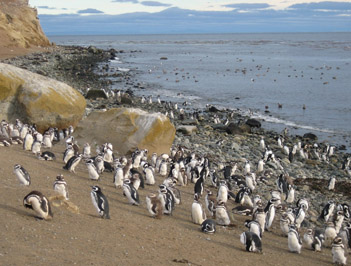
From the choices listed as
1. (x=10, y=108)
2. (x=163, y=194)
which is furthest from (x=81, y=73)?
(x=163, y=194)

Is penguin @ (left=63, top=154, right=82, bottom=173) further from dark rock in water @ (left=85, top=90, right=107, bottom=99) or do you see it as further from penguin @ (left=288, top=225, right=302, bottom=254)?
dark rock in water @ (left=85, top=90, right=107, bottom=99)

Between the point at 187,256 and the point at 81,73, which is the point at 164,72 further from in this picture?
the point at 187,256

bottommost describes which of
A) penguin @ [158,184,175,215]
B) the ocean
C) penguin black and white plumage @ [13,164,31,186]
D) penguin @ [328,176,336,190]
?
the ocean

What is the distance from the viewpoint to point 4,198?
10.2m

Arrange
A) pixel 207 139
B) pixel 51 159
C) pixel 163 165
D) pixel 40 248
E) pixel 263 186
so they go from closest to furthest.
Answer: pixel 40 248 → pixel 51 159 → pixel 163 165 → pixel 263 186 → pixel 207 139

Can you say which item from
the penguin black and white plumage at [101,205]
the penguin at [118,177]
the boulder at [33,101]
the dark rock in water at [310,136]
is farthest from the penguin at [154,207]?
the dark rock in water at [310,136]

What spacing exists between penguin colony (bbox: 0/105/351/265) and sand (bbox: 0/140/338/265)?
265 mm

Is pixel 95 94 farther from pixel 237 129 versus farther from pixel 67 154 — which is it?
pixel 67 154

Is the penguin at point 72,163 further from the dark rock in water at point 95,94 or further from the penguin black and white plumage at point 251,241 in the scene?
the dark rock in water at point 95,94

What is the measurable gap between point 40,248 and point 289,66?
76315 millimetres

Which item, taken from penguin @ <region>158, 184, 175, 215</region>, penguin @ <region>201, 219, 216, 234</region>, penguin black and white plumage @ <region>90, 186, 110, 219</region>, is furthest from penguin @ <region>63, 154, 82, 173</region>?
penguin @ <region>201, 219, 216, 234</region>

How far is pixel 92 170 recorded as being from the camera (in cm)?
1426

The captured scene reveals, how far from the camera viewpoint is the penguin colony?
36.3 feet

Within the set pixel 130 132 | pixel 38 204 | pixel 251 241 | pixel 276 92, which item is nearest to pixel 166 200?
pixel 251 241
